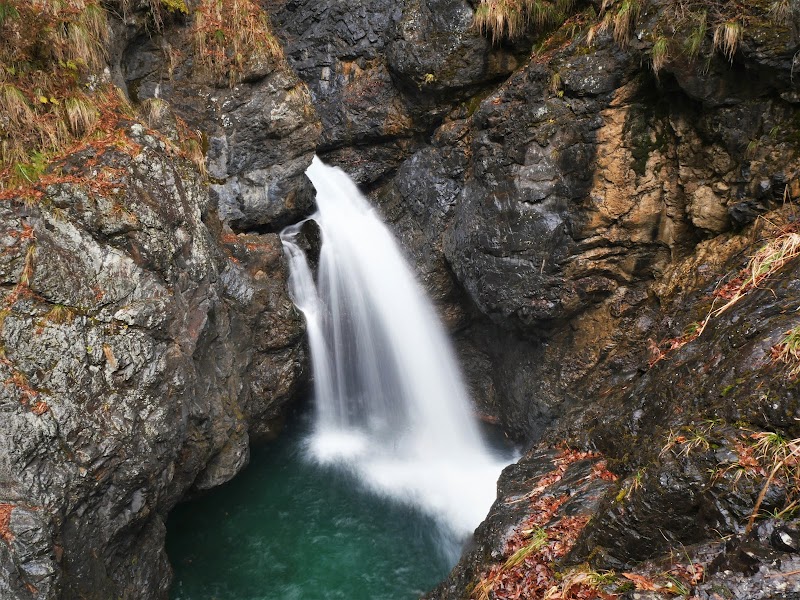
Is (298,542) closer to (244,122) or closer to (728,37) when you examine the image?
(244,122)

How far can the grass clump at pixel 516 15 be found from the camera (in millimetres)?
7629

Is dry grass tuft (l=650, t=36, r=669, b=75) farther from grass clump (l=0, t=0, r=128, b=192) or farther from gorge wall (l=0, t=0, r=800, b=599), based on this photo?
grass clump (l=0, t=0, r=128, b=192)

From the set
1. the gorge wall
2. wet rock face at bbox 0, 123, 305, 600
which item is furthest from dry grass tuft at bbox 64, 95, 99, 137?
wet rock face at bbox 0, 123, 305, 600

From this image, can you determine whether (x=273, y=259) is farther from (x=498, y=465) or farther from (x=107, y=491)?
(x=498, y=465)

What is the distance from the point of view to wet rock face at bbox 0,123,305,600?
468 cm

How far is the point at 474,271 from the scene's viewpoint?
8.41m

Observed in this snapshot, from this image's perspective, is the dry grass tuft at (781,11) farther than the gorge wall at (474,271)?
Yes

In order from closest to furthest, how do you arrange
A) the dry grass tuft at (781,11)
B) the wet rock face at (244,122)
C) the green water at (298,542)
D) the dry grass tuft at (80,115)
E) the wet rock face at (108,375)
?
the wet rock face at (108,375), the dry grass tuft at (781,11), the dry grass tuft at (80,115), the green water at (298,542), the wet rock face at (244,122)

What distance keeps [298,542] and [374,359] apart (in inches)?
133

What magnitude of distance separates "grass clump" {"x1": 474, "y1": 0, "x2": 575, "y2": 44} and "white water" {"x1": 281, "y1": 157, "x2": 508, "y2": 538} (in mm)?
3799

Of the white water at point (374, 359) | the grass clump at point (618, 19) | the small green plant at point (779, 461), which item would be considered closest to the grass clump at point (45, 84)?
the white water at point (374, 359)

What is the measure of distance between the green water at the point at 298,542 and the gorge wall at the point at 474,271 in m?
0.90

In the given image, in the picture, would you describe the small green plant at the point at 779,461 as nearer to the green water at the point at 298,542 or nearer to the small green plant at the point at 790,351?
the small green plant at the point at 790,351

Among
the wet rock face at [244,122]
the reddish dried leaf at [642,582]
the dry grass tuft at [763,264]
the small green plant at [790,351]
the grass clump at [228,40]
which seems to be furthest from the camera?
the grass clump at [228,40]
